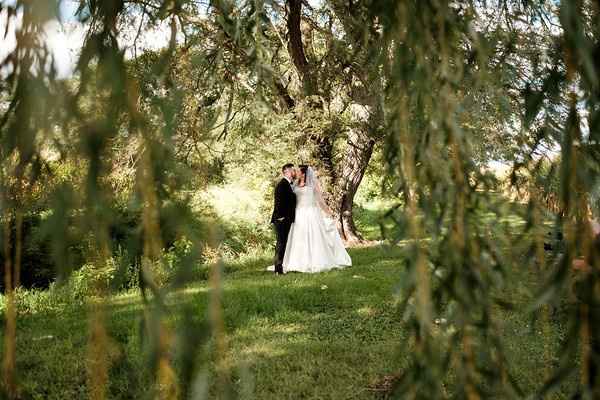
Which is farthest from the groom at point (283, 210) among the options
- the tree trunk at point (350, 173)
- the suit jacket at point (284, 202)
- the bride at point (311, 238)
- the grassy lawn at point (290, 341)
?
the tree trunk at point (350, 173)

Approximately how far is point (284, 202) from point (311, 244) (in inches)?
32.3

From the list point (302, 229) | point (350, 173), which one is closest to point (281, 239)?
point (302, 229)

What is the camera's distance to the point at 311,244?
9.09 metres

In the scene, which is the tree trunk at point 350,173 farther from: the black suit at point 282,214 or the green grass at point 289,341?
the green grass at point 289,341

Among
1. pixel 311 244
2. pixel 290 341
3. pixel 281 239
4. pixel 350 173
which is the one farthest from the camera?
pixel 350 173

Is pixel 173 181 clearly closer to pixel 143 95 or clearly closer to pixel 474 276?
pixel 143 95

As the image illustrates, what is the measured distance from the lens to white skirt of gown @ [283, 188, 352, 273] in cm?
893

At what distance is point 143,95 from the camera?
980mm

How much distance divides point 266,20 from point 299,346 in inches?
123

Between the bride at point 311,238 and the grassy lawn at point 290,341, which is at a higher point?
the bride at point 311,238

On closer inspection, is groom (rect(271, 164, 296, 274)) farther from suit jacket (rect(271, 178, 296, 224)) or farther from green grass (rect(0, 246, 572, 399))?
green grass (rect(0, 246, 572, 399))

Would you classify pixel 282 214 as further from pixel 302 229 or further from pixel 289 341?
pixel 289 341

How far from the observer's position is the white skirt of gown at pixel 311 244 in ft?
29.3

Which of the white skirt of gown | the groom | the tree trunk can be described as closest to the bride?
the white skirt of gown
